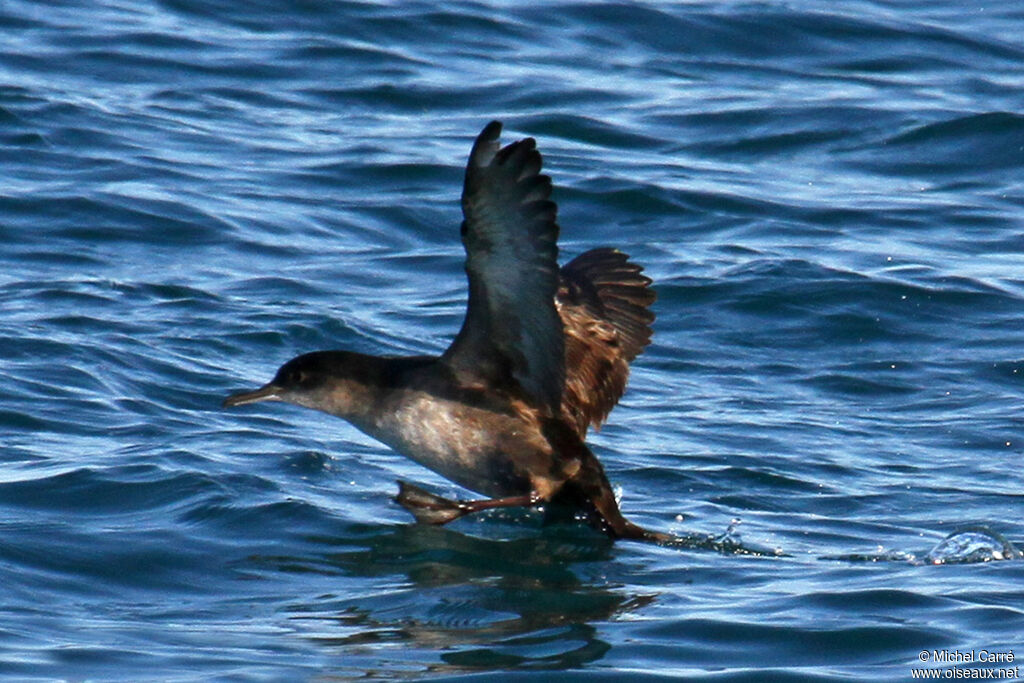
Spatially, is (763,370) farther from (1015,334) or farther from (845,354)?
(1015,334)

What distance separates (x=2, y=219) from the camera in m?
11.1

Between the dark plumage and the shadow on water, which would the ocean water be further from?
the dark plumage

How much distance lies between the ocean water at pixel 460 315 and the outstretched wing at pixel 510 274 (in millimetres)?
670

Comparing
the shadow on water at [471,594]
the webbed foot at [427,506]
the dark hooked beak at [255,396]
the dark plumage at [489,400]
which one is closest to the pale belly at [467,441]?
the dark plumage at [489,400]

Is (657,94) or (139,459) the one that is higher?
(657,94)

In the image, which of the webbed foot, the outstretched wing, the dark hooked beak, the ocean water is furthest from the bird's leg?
A: the dark hooked beak

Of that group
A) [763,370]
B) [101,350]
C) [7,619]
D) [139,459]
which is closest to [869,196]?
[763,370]

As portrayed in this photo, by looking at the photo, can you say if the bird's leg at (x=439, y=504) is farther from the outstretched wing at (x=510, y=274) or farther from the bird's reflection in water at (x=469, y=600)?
the outstretched wing at (x=510, y=274)

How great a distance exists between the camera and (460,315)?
10.2 metres

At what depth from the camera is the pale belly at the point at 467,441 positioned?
6.94m

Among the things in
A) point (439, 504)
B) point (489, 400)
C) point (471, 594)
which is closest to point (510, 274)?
point (489, 400)

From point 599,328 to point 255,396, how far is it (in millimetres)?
1530

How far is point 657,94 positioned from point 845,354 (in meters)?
5.47

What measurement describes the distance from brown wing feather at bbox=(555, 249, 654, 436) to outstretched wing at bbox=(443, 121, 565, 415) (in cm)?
38
